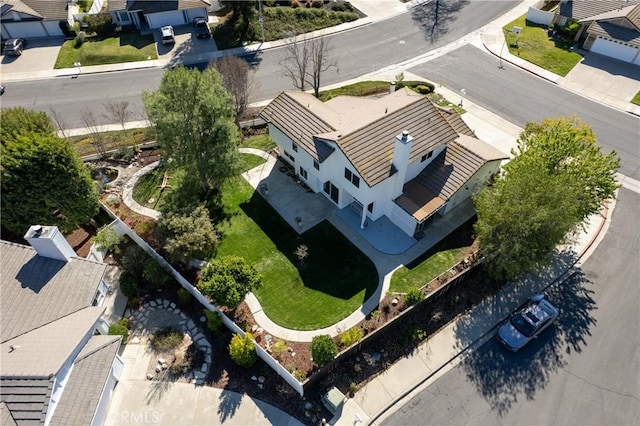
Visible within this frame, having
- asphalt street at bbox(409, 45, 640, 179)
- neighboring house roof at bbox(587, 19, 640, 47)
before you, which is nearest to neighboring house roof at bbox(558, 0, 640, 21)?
neighboring house roof at bbox(587, 19, 640, 47)

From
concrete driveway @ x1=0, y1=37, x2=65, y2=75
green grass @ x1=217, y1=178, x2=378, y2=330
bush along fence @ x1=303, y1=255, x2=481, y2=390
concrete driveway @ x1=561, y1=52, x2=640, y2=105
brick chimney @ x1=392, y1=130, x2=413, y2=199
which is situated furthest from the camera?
concrete driveway @ x1=0, y1=37, x2=65, y2=75

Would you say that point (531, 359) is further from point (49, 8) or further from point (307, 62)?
point (49, 8)

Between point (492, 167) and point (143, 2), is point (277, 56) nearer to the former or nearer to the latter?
point (143, 2)

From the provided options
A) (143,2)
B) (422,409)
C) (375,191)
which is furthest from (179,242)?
(143,2)

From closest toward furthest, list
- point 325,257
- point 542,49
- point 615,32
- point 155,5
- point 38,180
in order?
point 38,180
point 325,257
point 615,32
point 542,49
point 155,5

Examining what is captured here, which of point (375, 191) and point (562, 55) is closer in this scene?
point (375, 191)

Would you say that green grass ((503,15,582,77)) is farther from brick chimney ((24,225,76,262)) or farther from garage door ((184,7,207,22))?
brick chimney ((24,225,76,262))

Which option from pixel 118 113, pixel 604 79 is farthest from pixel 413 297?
pixel 604 79
